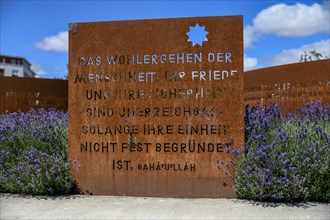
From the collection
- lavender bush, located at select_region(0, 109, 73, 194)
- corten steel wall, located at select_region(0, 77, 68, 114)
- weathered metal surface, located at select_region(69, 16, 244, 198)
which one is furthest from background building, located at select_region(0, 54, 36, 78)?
weathered metal surface, located at select_region(69, 16, 244, 198)

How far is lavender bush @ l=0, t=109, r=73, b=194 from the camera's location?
588 centimetres

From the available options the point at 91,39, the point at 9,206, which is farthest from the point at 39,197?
the point at 91,39

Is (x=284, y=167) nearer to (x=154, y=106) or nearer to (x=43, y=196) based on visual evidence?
(x=154, y=106)

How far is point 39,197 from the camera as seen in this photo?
5840 mm

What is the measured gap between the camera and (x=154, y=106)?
5895mm

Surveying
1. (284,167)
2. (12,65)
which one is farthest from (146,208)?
(12,65)

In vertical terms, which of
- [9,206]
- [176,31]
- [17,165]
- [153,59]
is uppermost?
[176,31]

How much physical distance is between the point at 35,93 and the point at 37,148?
35.7ft

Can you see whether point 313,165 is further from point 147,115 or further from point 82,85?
point 82,85

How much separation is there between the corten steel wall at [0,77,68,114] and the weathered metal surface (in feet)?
35.1

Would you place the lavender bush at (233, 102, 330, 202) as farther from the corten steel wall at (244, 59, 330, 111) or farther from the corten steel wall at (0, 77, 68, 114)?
the corten steel wall at (0, 77, 68, 114)

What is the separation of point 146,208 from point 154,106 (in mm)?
1363

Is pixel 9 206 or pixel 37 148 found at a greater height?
pixel 37 148

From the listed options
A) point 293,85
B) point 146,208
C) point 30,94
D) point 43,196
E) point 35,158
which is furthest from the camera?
point 30,94
